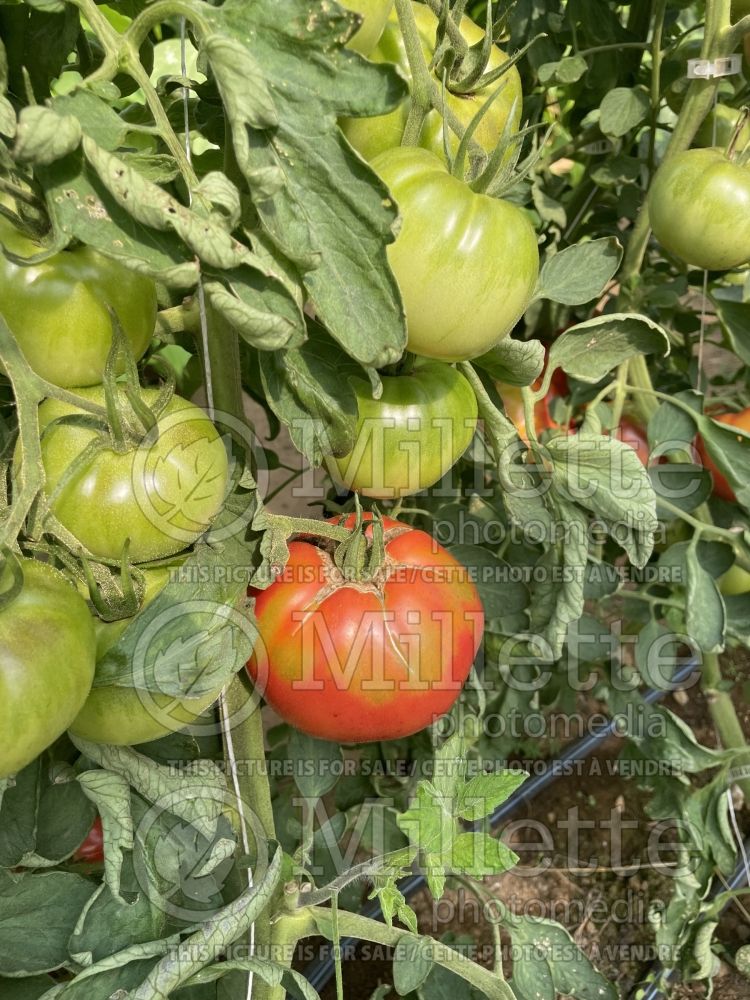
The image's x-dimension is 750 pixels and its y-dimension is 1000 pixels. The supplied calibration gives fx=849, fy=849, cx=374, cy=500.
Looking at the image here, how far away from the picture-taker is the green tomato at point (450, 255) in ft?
1.30

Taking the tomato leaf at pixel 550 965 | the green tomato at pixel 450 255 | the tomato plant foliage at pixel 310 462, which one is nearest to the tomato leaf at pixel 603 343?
the tomato plant foliage at pixel 310 462

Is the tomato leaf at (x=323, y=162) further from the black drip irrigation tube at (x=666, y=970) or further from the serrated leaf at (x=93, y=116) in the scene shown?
the black drip irrigation tube at (x=666, y=970)

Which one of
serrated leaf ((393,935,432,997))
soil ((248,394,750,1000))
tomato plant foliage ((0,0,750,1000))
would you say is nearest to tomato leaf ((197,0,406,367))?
tomato plant foliage ((0,0,750,1000))

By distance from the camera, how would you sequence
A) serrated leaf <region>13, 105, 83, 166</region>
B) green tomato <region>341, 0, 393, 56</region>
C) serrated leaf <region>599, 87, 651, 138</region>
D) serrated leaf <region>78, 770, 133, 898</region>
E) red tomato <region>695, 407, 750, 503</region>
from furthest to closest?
red tomato <region>695, 407, 750, 503</region>, serrated leaf <region>599, 87, 651, 138</region>, serrated leaf <region>78, 770, 133, 898</region>, green tomato <region>341, 0, 393, 56</region>, serrated leaf <region>13, 105, 83, 166</region>

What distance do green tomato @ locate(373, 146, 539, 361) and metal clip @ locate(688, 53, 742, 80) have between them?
0.31 metres

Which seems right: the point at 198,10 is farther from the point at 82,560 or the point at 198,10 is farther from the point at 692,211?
the point at 692,211

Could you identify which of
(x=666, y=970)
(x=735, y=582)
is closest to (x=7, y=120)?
(x=735, y=582)

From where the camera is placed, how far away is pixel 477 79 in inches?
18.2

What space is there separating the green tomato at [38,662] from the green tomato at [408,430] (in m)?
0.20

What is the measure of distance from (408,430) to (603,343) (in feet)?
0.68

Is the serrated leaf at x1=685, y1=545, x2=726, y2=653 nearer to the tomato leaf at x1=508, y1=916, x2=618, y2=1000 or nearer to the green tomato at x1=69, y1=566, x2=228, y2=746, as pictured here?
the tomato leaf at x1=508, y1=916, x2=618, y2=1000

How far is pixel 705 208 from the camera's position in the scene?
0.59 m

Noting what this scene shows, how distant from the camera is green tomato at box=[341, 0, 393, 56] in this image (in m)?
0.38

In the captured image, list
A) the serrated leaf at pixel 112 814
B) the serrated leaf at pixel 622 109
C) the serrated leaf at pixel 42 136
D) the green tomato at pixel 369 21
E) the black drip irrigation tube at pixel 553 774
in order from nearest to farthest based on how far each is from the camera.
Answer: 1. the serrated leaf at pixel 42 136
2. the green tomato at pixel 369 21
3. the serrated leaf at pixel 112 814
4. the serrated leaf at pixel 622 109
5. the black drip irrigation tube at pixel 553 774
